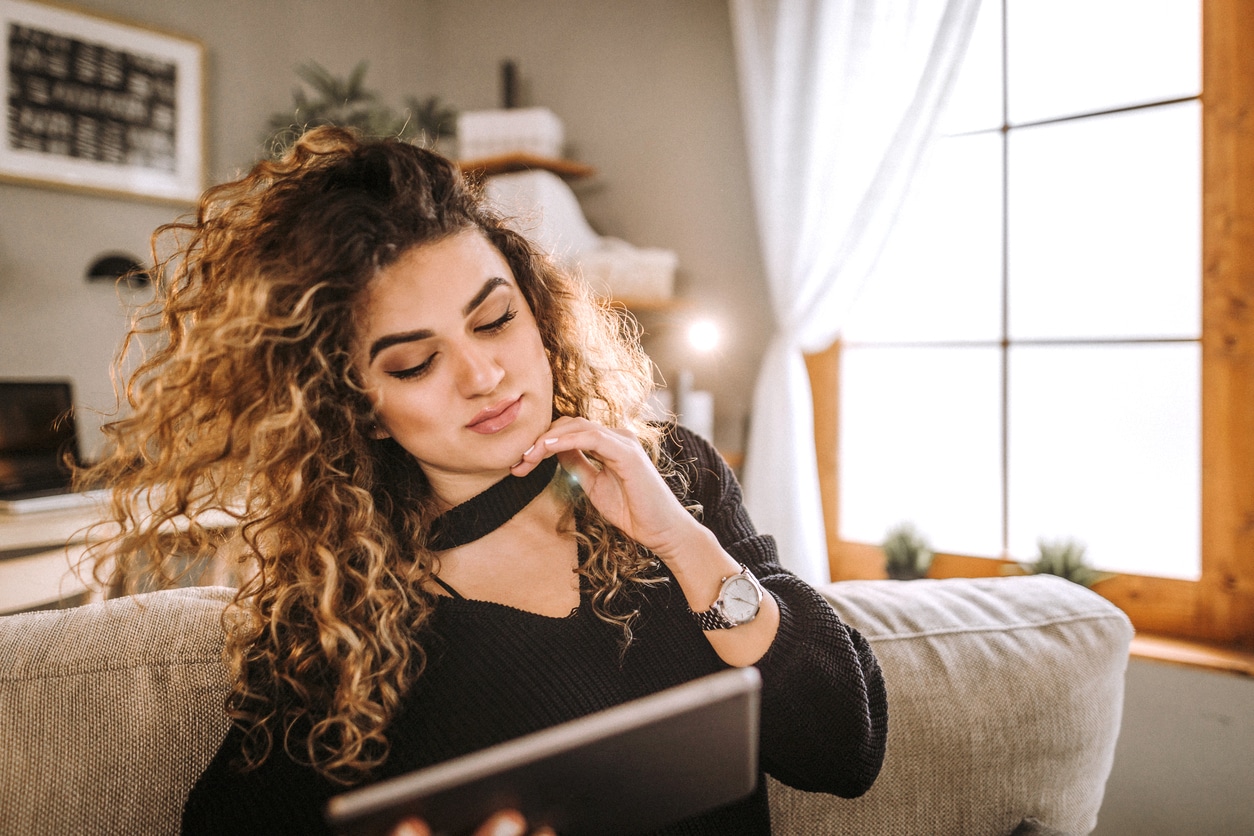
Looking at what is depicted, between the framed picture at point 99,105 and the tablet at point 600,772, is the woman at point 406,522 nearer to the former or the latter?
the tablet at point 600,772

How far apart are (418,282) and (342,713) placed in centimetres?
47

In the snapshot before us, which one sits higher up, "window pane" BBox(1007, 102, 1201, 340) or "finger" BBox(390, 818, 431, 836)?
"window pane" BBox(1007, 102, 1201, 340)

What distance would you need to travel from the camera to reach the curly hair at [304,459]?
2.78 ft

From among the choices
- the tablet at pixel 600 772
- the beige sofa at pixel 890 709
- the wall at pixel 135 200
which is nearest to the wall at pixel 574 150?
the wall at pixel 135 200

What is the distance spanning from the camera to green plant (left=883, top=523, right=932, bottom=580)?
2111 mm

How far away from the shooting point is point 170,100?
109 inches

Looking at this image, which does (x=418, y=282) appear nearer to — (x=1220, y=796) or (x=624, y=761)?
(x=624, y=761)

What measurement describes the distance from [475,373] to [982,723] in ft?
2.52

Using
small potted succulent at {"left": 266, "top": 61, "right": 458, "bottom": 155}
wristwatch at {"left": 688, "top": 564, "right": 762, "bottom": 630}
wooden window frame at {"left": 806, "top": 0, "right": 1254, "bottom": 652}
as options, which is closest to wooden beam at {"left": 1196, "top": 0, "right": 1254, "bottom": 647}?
wooden window frame at {"left": 806, "top": 0, "right": 1254, "bottom": 652}

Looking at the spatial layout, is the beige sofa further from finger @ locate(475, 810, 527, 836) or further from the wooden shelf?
the wooden shelf

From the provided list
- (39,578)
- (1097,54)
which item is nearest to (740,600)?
(39,578)

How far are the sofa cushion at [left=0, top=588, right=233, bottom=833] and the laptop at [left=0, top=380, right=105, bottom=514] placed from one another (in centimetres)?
150

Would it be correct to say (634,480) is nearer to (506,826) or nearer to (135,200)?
(506,826)

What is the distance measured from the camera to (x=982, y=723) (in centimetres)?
100
